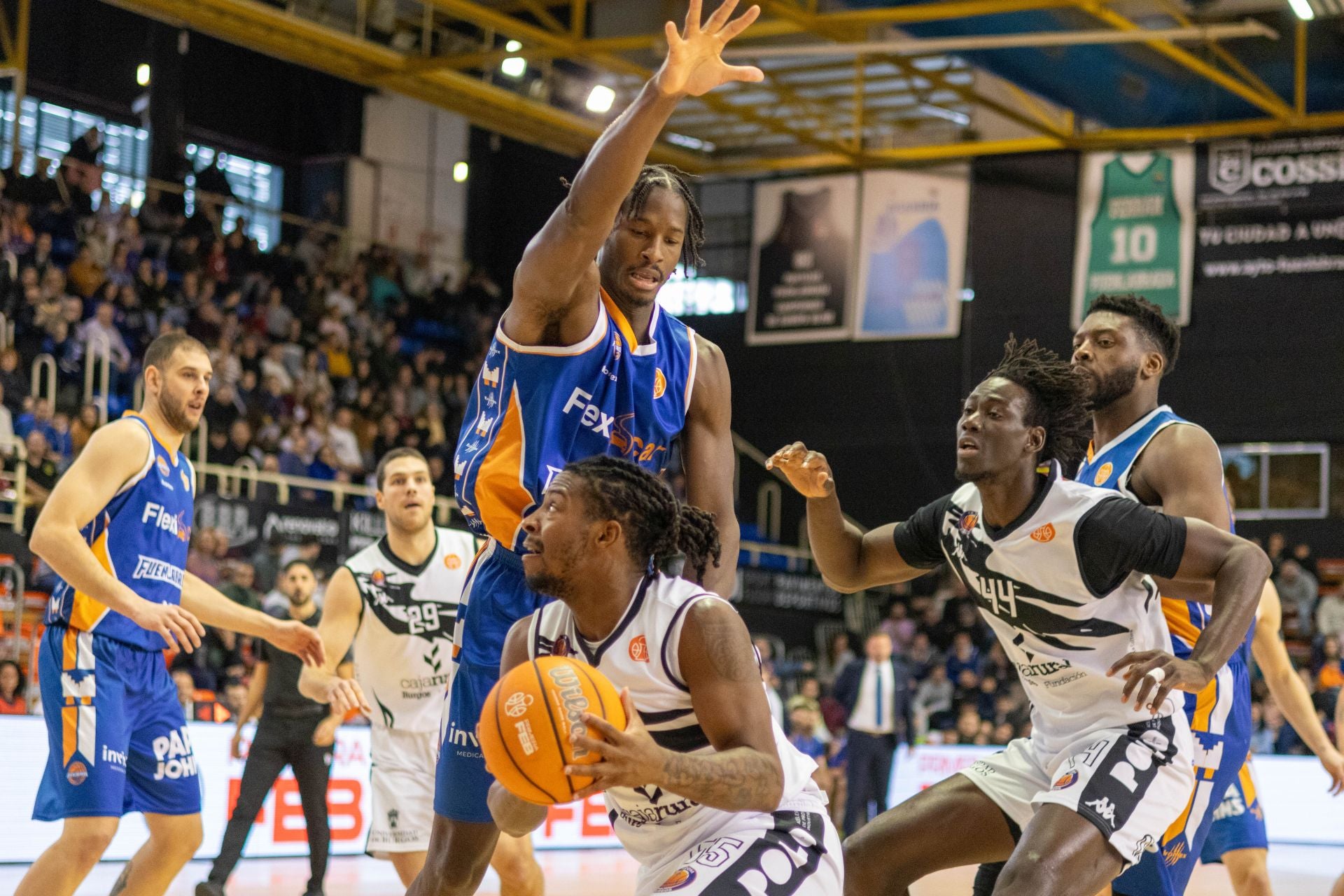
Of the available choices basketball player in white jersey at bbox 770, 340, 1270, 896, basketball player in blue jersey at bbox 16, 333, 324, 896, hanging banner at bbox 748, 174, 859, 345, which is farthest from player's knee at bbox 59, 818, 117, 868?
hanging banner at bbox 748, 174, 859, 345

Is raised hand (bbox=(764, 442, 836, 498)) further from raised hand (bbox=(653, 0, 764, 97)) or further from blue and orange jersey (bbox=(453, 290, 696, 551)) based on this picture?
raised hand (bbox=(653, 0, 764, 97))

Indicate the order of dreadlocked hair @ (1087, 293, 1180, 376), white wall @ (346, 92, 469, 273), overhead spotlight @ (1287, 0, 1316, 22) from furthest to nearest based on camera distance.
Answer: white wall @ (346, 92, 469, 273), overhead spotlight @ (1287, 0, 1316, 22), dreadlocked hair @ (1087, 293, 1180, 376)

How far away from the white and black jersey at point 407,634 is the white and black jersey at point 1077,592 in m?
3.53

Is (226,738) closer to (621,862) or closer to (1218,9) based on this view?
(621,862)

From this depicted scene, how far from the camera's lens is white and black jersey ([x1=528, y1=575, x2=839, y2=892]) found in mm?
3484

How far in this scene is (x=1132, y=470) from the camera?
4984 millimetres

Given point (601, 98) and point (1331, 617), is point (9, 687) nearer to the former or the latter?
point (601, 98)

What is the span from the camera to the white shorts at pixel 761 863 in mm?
3406

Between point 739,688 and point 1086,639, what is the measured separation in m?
1.53

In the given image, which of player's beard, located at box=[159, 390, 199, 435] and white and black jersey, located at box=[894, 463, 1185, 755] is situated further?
player's beard, located at box=[159, 390, 199, 435]

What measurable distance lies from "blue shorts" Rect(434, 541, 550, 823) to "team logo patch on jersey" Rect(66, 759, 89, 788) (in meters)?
1.88

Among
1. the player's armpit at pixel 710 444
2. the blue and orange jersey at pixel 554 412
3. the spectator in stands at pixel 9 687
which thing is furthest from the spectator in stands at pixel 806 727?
the blue and orange jersey at pixel 554 412

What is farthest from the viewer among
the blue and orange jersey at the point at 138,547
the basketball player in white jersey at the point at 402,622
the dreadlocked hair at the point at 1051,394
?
the basketball player in white jersey at the point at 402,622

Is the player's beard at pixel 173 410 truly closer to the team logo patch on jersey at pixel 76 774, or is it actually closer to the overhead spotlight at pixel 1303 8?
the team logo patch on jersey at pixel 76 774
